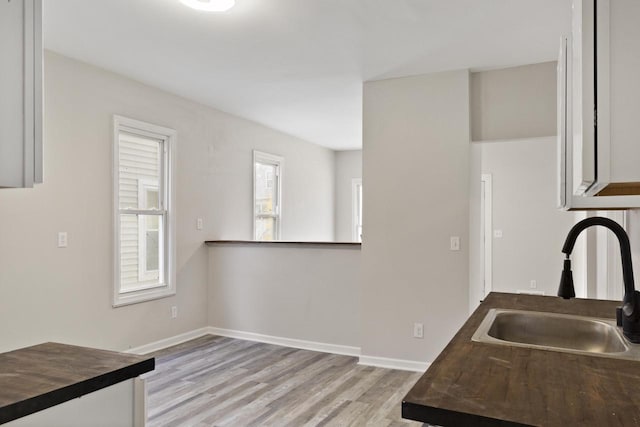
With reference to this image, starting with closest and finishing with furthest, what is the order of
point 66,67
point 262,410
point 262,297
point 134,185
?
point 262,410, point 66,67, point 134,185, point 262,297

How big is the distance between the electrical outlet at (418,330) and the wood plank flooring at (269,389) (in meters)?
0.32

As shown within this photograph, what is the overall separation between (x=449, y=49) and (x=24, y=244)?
3.29 m

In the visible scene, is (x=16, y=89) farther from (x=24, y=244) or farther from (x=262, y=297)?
(x=262, y=297)

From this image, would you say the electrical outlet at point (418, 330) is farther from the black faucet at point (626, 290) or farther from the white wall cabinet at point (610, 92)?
the white wall cabinet at point (610, 92)

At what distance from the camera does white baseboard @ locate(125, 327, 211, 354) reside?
13.5ft

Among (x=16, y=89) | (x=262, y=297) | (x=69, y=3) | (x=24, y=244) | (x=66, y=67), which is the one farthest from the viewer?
(x=262, y=297)

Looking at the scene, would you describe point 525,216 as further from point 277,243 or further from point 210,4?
point 210,4

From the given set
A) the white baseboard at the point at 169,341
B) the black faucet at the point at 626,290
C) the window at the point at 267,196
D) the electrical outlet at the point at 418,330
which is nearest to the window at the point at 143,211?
the white baseboard at the point at 169,341

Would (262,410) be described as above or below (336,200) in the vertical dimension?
below

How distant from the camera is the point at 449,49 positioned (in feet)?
10.6

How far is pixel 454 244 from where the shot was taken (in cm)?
366

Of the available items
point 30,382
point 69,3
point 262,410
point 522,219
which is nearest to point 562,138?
point 30,382

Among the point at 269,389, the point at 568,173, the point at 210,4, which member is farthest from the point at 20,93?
the point at 269,389

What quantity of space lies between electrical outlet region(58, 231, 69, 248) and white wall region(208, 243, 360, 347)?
1699 millimetres
